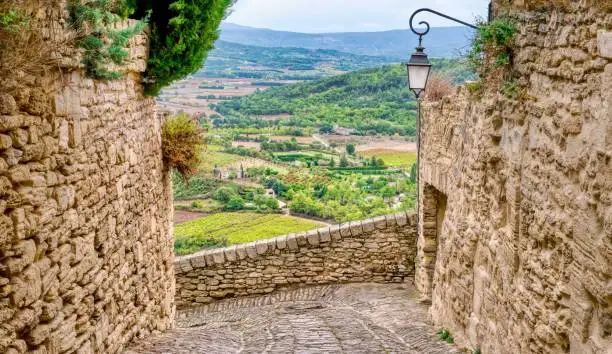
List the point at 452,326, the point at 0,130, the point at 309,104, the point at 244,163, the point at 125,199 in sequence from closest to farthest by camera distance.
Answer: the point at 0,130, the point at 125,199, the point at 452,326, the point at 244,163, the point at 309,104

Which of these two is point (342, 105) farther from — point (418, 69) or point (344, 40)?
point (344, 40)

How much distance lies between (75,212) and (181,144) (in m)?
3.72

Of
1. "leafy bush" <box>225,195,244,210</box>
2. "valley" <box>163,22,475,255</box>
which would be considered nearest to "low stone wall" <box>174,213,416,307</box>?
"valley" <box>163,22,475,255</box>

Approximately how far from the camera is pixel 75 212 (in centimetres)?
479

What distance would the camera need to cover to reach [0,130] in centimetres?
365

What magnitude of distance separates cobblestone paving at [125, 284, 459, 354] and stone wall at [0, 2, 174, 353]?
0.84 metres

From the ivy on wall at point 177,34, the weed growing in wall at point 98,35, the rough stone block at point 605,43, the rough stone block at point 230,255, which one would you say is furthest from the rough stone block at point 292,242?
the rough stone block at point 605,43

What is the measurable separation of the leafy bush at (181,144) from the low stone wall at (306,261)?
283 centimetres

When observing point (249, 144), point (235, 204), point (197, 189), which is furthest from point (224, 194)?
point (249, 144)

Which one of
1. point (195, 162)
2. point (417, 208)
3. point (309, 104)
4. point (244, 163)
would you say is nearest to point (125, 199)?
point (195, 162)

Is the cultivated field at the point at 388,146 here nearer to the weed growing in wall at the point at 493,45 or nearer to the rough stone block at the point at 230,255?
the rough stone block at the point at 230,255

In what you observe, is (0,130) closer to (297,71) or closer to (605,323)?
(605,323)

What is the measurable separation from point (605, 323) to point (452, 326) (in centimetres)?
383

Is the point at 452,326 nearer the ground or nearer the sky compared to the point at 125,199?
nearer the ground
